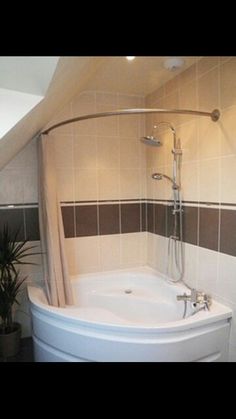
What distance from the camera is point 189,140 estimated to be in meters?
2.09

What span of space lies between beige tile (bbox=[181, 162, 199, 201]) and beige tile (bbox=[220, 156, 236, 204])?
272mm

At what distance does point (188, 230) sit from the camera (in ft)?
7.08

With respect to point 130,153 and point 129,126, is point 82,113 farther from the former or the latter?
point 130,153

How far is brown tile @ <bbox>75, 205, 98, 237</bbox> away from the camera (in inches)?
102

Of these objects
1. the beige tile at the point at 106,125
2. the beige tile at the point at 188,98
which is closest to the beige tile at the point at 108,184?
the beige tile at the point at 106,125

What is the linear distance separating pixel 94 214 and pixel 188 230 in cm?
98

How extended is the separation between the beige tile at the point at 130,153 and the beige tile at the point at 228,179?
1.16 metres

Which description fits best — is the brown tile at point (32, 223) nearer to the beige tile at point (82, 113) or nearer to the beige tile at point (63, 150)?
the beige tile at point (63, 150)

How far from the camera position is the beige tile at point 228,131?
5.47ft

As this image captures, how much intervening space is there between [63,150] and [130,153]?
713mm

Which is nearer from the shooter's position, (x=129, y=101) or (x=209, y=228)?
(x=209, y=228)

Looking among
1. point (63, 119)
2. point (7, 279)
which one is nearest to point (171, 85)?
point (63, 119)
